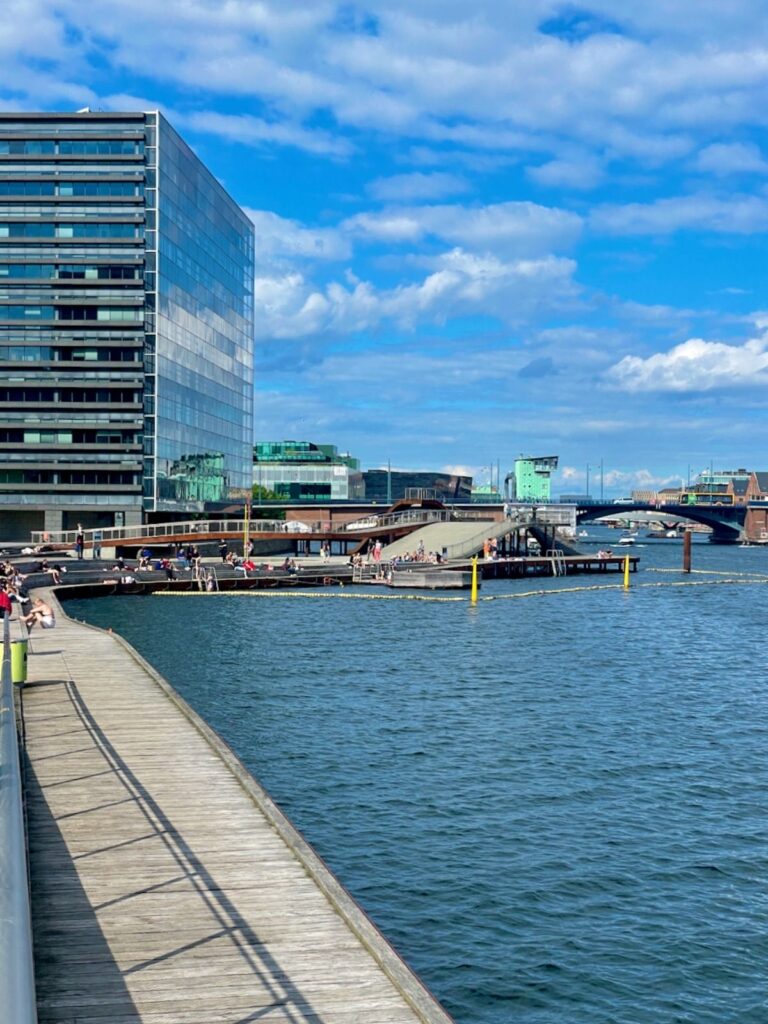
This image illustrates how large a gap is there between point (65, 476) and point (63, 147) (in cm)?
3703

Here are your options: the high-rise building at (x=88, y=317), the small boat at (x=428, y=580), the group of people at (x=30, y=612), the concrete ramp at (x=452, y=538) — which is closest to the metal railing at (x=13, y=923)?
the group of people at (x=30, y=612)

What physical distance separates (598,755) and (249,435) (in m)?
135

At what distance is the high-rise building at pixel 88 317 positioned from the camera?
4729 inches

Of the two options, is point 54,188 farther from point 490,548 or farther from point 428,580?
point 428,580

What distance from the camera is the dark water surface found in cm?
1716

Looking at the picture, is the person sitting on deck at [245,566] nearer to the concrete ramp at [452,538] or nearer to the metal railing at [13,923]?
the concrete ramp at [452,538]

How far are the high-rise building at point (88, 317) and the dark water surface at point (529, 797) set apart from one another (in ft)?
220

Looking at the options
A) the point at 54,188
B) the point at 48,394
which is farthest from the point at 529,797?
the point at 54,188

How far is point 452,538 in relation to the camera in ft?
396

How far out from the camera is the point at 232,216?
15000 centimetres

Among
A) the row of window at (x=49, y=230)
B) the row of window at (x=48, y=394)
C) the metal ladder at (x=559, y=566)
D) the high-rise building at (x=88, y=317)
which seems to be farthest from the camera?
the row of window at (x=48, y=394)

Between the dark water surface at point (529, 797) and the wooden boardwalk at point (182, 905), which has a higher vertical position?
the wooden boardwalk at point (182, 905)

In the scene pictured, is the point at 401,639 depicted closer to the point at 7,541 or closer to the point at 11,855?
the point at 11,855

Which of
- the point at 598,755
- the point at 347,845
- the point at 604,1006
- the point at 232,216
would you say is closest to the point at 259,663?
the point at 598,755
